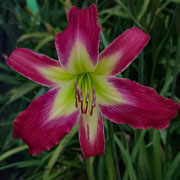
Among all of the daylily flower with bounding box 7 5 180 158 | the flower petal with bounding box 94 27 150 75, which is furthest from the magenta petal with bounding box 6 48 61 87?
the flower petal with bounding box 94 27 150 75

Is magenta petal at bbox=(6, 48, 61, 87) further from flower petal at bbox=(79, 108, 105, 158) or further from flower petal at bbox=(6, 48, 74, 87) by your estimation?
flower petal at bbox=(79, 108, 105, 158)

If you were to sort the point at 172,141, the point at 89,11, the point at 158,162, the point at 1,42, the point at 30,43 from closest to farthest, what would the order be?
1. the point at 89,11
2. the point at 158,162
3. the point at 172,141
4. the point at 30,43
5. the point at 1,42

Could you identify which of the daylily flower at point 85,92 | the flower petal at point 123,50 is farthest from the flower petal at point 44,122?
the flower petal at point 123,50

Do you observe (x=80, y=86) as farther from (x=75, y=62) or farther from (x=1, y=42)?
(x=1, y=42)

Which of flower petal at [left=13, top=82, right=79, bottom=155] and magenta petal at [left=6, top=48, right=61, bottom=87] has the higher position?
magenta petal at [left=6, top=48, right=61, bottom=87]

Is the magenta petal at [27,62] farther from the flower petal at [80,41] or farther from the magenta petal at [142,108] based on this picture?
the magenta petal at [142,108]

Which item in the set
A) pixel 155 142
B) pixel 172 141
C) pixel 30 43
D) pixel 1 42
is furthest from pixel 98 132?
pixel 1 42
